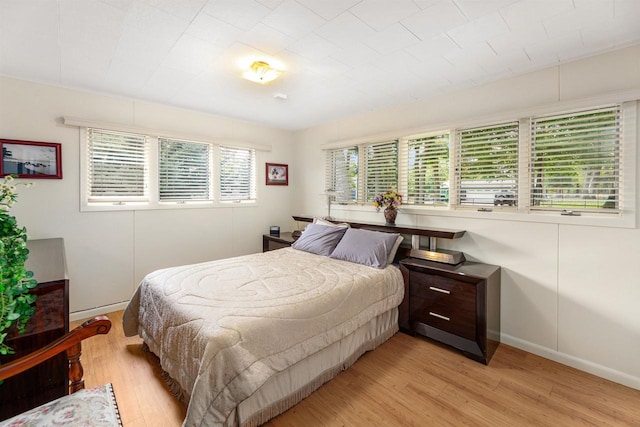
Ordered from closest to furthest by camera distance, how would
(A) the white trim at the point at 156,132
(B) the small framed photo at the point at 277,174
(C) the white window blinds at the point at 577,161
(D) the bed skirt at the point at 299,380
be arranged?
(D) the bed skirt at the point at 299,380, (C) the white window blinds at the point at 577,161, (A) the white trim at the point at 156,132, (B) the small framed photo at the point at 277,174

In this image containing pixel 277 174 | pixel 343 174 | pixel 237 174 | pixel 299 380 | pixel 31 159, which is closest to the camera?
pixel 299 380

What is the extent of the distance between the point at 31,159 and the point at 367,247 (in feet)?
11.2

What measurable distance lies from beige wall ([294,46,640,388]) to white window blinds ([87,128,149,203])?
136 inches

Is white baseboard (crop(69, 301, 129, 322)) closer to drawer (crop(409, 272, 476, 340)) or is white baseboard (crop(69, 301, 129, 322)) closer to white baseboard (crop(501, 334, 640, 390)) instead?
drawer (crop(409, 272, 476, 340))

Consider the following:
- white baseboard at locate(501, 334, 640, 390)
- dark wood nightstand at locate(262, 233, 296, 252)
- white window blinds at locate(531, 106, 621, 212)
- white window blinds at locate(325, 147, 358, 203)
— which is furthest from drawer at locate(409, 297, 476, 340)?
dark wood nightstand at locate(262, 233, 296, 252)

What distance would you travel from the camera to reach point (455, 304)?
254 cm

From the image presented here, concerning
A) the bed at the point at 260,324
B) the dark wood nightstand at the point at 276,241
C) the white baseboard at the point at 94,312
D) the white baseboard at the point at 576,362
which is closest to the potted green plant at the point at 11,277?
the bed at the point at 260,324

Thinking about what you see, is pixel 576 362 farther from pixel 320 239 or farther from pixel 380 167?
pixel 380 167

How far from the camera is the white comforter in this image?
1.54m

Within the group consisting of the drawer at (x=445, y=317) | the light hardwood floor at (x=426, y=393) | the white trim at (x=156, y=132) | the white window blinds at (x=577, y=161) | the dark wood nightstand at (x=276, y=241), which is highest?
the white trim at (x=156, y=132)

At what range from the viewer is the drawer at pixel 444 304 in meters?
2.46

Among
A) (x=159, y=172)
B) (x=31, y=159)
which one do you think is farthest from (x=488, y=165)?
(x=31, y=159)

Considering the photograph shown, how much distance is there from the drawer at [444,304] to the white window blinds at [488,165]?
925 mm

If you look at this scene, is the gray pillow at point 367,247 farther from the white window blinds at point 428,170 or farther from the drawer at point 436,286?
the white window blinds at point 428,170
